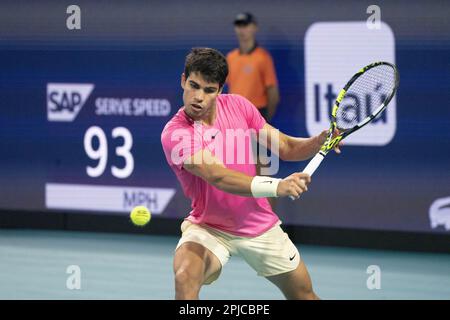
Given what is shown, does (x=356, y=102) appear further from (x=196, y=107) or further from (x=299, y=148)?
(x=196, y=107)

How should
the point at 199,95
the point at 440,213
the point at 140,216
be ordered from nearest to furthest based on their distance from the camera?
the point at 199,95 → the point at 140,216 → the point at 440,213

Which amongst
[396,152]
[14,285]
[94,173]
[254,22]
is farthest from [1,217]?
[396,152]

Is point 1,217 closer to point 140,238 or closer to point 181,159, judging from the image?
point 140,238

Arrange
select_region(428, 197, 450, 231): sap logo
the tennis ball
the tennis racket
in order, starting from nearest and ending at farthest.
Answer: the tennis racket
the tennis ball
select_region(428, 197, 450, 231): sap logo

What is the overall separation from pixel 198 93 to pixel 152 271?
377 centimetres

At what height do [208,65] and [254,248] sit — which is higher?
[208,65]

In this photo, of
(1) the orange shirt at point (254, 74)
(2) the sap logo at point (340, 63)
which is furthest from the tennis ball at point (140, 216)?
(2) the sap logo at point (340, 63)

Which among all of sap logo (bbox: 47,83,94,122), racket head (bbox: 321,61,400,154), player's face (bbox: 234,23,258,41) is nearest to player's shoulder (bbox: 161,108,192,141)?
racket head (bbox: 321,61,400,154)

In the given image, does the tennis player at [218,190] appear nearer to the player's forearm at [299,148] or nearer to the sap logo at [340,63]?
the player's forearm at [299,148]

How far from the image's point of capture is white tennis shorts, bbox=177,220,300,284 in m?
5.74

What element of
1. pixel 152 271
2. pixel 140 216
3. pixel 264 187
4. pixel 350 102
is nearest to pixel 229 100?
pixel 264 187

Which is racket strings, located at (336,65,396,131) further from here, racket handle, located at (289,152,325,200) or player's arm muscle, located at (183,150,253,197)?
player's arm muscle, located at (183,150,253,197)

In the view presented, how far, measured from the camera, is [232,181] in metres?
5.50

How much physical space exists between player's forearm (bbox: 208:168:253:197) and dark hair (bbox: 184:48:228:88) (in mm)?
516
